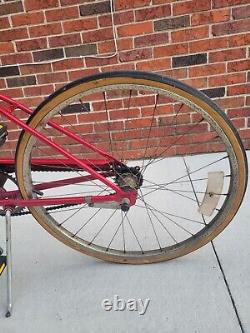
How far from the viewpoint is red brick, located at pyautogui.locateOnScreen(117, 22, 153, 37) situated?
8.14 ft

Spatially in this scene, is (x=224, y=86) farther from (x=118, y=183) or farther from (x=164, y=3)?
(x=118, y=183)

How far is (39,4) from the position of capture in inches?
96.9

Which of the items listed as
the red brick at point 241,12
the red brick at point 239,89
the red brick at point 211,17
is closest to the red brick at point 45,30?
the red brick at point 211,17

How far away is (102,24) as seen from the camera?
2488 millimetres

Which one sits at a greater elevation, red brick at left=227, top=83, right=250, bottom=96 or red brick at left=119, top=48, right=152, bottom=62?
red brick at left=119, top=48, right=152, bottom=62

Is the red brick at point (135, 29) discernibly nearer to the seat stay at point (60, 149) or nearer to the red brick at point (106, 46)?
the red brick at point (106, 46)

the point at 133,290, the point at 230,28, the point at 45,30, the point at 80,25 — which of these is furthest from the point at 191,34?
the point at 133,290

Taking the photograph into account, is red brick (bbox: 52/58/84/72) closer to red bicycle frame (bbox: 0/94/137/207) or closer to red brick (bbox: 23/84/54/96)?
red brick (bbox: 23/84/54/96)

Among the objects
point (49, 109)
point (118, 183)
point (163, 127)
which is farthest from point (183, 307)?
point (163, 127)

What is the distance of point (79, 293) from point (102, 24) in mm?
1743

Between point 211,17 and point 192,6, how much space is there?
15 centimetres

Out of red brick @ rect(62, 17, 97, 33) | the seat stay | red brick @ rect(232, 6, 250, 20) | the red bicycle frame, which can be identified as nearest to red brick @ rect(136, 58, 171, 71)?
red brick @ rect(62, 17, 97, 33)

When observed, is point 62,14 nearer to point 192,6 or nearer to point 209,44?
point 192,6

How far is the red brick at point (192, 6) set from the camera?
2402 mm
